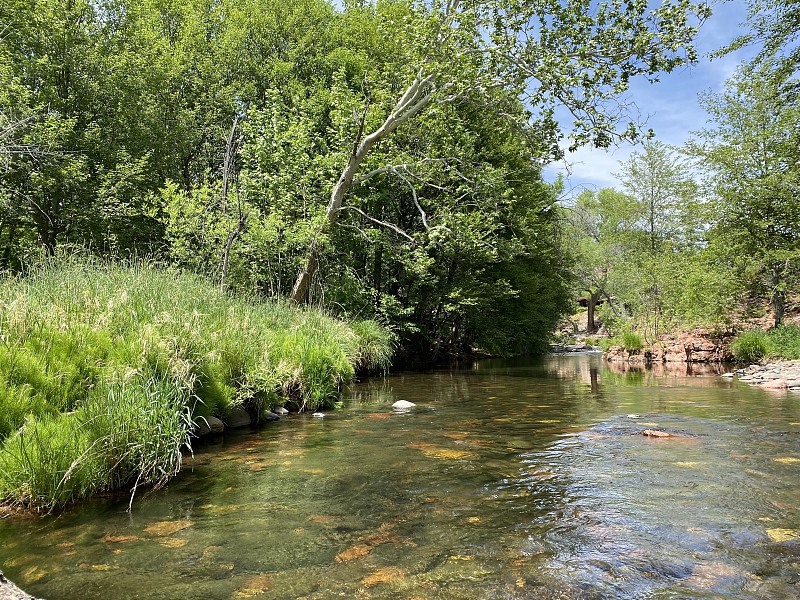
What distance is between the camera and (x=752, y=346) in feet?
63.4

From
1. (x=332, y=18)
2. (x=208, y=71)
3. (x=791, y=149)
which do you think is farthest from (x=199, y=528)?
(x=332, y=18)

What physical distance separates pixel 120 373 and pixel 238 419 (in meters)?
2.69

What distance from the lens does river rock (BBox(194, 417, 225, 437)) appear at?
7102 millimetres

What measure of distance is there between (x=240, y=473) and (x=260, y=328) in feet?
14.4

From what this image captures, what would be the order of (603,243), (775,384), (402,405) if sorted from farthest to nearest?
1. (603,243)
2. (775,384)
3. (402,405)

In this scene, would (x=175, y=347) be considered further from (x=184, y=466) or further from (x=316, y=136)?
(x=316, y=136)

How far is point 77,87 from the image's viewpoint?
21.0 meters

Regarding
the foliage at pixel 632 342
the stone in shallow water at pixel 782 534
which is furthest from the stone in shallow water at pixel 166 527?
the foliage at pixel 632 342

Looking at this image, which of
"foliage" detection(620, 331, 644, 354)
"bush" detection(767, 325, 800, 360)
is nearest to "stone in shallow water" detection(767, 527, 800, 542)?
"bush" detection(767, 325, 800, 360)

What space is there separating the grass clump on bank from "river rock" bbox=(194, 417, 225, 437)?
726 inches

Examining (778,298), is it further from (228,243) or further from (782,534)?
(782,534)

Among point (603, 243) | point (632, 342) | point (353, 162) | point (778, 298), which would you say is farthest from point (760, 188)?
point (603, 243)

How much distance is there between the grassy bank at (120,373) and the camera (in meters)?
4.44

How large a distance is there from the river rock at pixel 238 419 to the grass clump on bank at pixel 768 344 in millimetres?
17940
